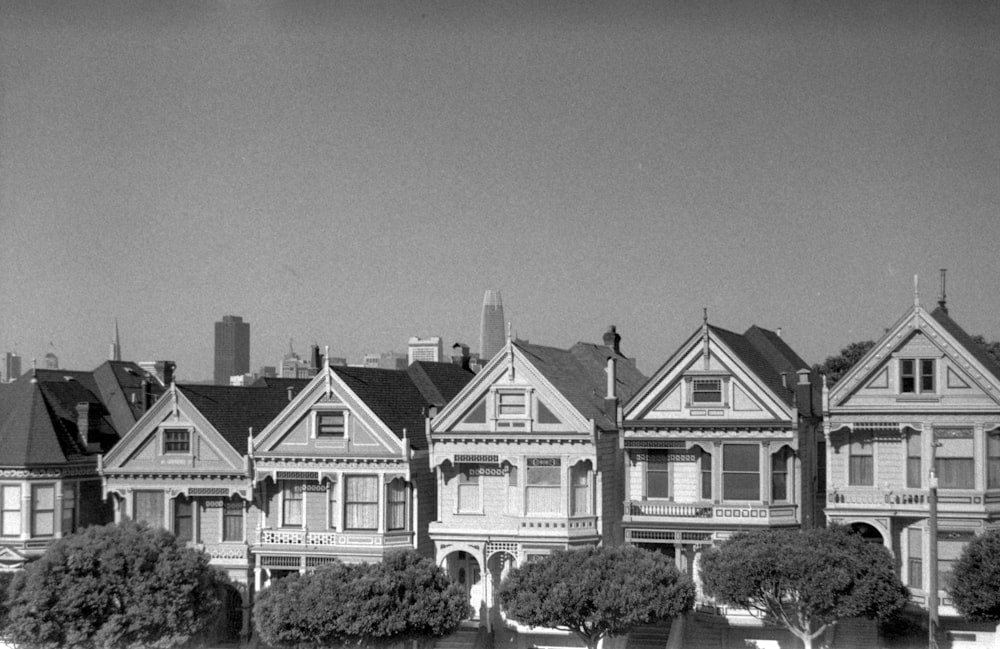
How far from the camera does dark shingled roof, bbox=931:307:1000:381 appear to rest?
3850 centimetres

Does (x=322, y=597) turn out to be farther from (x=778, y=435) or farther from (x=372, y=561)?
(x=778, y=435)

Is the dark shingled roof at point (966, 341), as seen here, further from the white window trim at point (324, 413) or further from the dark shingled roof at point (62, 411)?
the dark shingled roof at point (62, 411)

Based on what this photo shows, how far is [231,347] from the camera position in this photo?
5875 cm

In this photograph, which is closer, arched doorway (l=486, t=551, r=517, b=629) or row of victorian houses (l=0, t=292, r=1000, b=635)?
row of victorian houses (l=0, t=292, r=1000, b=635)

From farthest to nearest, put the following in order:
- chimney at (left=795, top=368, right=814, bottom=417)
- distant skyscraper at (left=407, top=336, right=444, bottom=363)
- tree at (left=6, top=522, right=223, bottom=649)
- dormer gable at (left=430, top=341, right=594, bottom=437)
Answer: distant skyscraper at (left=407, top=336, right=444, bottom=363) → chimney at (left=795, top=368, right=814, bottom=417) → dormer gable at (left=430, top=341, right=594, bottom=437) → tree at (left=6, top=522, right=223, bottom=649)

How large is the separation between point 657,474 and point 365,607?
1000cm

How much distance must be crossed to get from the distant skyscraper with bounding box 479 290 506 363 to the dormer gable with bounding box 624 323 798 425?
987cm

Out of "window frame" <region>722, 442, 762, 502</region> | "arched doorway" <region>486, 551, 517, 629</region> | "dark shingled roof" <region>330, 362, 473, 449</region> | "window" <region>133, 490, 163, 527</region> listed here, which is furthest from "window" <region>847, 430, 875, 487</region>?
"window" <region>133, 490, 163, 527</region>

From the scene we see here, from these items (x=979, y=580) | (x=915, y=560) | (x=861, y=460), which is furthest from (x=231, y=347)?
(x=979, y=580)

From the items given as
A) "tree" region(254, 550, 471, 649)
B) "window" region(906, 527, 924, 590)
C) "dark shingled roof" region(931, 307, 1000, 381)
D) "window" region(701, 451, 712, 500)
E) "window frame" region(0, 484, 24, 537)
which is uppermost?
"dark shingled roof" region(931, 307, 1000, 381)

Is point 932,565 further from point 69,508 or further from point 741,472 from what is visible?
point 69,508

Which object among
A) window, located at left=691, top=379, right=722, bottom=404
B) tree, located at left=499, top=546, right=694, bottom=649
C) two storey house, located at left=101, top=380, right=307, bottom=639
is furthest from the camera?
two storey house, located at left=101, top=380, right=307, bottom=639

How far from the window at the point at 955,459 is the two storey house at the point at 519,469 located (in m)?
9.19

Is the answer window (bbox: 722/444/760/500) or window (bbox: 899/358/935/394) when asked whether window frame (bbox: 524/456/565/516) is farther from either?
window (bbox: 899/358/935/394)
